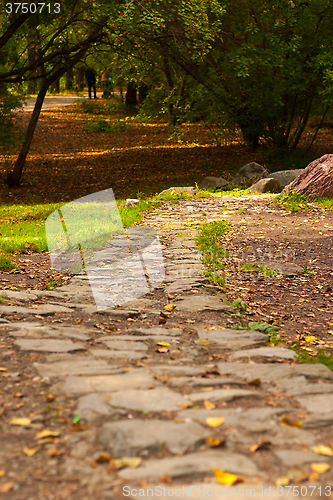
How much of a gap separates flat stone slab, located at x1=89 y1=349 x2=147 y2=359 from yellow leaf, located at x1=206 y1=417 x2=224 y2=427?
3.25 feet

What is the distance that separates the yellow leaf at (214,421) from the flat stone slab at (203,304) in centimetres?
220

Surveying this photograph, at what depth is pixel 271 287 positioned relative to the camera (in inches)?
220

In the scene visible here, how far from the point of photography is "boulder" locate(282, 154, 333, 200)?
10.4 m

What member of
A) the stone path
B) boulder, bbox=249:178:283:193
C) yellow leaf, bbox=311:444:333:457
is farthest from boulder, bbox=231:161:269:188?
yellow leaf, bbox=311:444:333:457

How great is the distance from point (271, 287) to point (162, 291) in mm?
1320

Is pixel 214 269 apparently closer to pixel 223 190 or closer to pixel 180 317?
pixel 180 317

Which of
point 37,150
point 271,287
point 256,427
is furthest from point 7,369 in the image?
point 37,150

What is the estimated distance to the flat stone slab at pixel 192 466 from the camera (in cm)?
199

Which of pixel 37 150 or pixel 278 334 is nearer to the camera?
pixel 278 334

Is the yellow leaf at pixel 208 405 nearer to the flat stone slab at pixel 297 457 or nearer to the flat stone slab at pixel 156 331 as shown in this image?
the flat stone slab at pixel 297 457

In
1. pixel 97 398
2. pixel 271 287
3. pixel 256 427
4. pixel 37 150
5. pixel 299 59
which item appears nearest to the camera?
pixel 256 427

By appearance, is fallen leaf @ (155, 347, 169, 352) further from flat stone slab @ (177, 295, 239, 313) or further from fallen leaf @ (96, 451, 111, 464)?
fallen leaf @ (96, 451, 111, 464)

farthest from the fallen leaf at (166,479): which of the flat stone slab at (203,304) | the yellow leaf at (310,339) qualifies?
the flat stone slab at (203,304)

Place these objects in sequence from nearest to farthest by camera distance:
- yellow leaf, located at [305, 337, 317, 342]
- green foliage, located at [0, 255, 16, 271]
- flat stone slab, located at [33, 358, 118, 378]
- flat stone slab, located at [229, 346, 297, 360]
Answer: flat stone slab, located at [33, 358, 118, 378]
flat stone slab, located at [229, 346, 297, 360]
yellow leaf, located at [305, 337, 317, 342]
green foliage, located at [0, 255, 16, 271]
